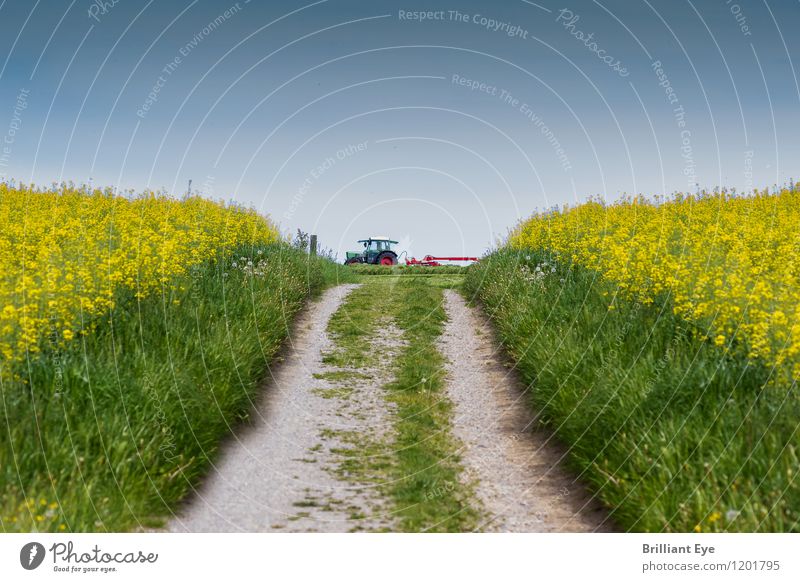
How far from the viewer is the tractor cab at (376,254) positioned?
115ft

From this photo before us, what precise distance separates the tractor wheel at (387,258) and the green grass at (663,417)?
72.5 feet

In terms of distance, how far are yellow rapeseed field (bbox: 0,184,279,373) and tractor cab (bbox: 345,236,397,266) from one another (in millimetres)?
12116

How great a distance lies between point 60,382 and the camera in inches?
296

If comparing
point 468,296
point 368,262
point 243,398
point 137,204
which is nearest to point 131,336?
point 243,398

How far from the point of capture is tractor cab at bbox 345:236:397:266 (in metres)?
34.9

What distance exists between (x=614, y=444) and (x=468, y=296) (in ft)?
40.3

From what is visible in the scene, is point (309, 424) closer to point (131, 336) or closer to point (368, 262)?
point (131, 336)

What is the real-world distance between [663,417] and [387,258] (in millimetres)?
27719

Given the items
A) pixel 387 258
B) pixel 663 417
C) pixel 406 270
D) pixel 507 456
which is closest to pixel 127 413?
pixel 507 456

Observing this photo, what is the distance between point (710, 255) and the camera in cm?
1091

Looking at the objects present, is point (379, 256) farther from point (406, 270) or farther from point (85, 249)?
point (85, 249)

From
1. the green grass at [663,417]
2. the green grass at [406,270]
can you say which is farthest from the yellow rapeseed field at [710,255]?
the green grass at [406,270]

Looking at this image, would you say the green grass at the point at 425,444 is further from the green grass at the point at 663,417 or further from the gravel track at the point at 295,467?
the green grass at the point at 663,417
